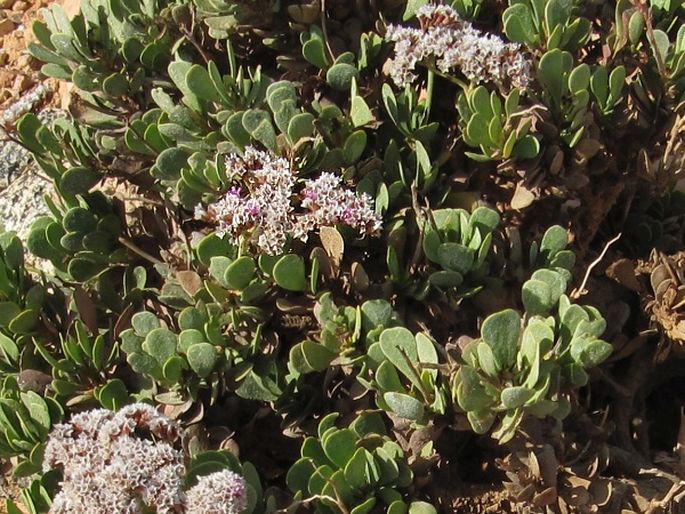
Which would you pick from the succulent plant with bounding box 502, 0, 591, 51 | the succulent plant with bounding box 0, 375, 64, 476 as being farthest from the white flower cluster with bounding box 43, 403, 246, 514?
the succulent plant with bounding box 502, 0, 591, 51

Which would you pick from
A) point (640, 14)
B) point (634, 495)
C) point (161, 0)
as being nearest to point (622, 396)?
point (634, 495)

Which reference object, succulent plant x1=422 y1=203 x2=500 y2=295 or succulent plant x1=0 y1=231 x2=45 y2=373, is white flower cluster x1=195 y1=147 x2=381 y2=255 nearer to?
succulent plant x1=422 y1=203 x2=500 y2=295

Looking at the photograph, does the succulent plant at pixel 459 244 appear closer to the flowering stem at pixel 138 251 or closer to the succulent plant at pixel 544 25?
the succulent plant at pixel 544 25

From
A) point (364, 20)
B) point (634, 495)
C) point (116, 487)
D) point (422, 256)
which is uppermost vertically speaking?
point (364, 20)

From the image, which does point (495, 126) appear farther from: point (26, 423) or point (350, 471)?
point (26, 423)

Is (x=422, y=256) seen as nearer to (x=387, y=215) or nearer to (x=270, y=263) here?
(x=387, y=215)

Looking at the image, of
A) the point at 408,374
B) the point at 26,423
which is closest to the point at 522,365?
the point at 408,374

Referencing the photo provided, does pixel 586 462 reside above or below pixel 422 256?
below
